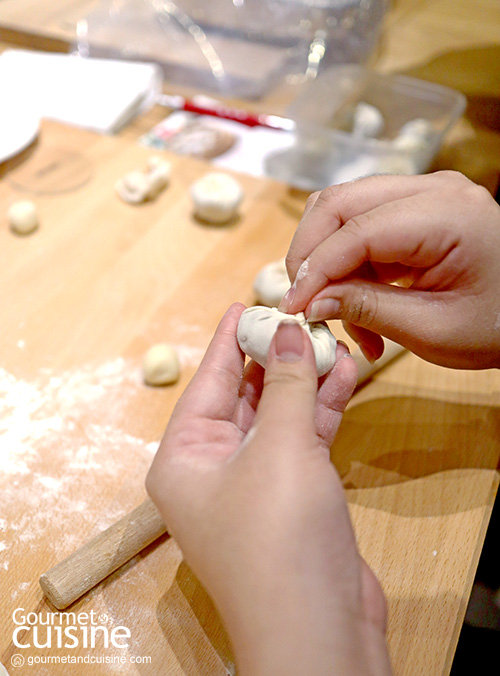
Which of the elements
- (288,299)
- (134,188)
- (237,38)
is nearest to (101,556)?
(288,299)

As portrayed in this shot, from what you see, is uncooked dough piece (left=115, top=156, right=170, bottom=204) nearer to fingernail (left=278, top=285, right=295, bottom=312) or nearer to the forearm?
fingernail (left=278, top=285, right=295, bottom=312)

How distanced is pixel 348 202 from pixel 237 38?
1612 millimetres

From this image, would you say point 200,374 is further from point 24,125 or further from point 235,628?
point 24,125

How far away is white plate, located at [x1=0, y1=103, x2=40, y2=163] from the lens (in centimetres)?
169

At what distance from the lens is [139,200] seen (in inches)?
62.7

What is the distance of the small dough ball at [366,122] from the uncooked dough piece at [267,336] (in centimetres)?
114

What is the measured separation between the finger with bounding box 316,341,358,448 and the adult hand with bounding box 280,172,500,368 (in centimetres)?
9

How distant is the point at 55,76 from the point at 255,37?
2.55 ft

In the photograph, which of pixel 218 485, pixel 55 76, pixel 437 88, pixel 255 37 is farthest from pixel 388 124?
pixel 218 485

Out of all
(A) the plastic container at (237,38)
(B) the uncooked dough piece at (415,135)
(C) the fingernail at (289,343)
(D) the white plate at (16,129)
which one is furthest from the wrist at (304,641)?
(A) the plastic container at (237,38)

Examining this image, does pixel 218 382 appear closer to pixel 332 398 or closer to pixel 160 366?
pixel 332 398

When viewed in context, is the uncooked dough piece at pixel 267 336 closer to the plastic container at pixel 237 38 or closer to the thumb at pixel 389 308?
the thumb at pixel 389 308

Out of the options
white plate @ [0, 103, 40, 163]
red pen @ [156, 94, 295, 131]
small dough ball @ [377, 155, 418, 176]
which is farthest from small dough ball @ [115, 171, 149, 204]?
small dough ball @ [377, 155, 418, 176]

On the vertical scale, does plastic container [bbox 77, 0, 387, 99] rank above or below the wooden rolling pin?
above
